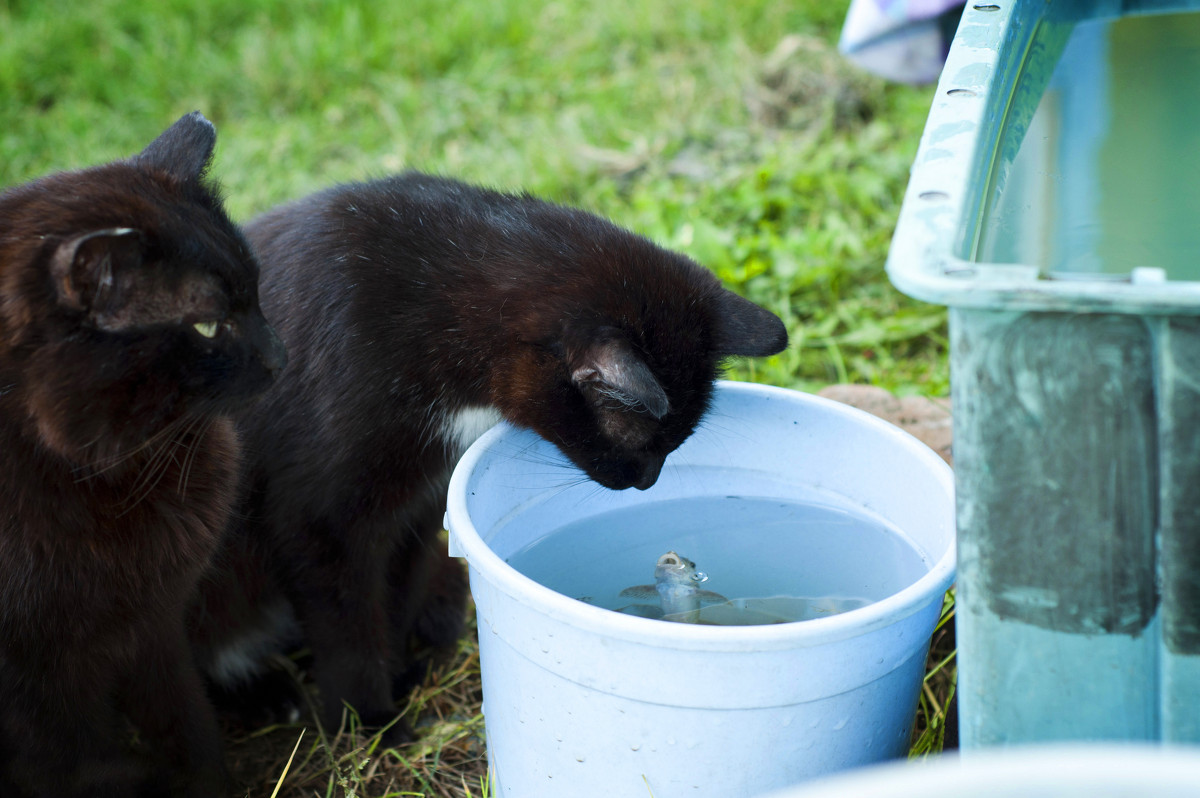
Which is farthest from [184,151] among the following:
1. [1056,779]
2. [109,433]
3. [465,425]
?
[1056,779]

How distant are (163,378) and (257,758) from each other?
90 cm

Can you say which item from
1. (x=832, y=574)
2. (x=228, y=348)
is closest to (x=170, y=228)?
(x=228, y=348)

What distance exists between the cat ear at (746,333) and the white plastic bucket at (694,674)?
→ 0.43ft

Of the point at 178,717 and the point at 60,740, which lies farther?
the point at 178,717

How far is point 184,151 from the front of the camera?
146cm

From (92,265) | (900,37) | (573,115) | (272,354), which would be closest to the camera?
(92,265)

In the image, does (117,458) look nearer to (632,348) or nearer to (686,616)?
(632,348)

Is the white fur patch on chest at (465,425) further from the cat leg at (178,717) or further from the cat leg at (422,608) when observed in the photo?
the cat leg at (178,717)

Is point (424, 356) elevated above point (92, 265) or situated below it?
below

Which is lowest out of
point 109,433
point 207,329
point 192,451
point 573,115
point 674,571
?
point 573,115

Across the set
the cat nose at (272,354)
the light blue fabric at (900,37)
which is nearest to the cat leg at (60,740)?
the cat nose at (272,354)

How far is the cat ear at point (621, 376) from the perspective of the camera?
132 centimetres

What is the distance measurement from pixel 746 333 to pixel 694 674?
624mm

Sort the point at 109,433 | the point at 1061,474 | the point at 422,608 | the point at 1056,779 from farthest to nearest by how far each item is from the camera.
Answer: the point at 422,608, the point at 109,433, the point at 1061,474, the point at 1056,779
